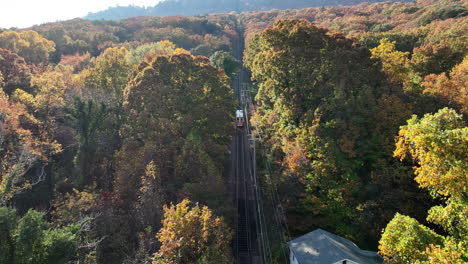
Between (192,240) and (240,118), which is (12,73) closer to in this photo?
(240,118)

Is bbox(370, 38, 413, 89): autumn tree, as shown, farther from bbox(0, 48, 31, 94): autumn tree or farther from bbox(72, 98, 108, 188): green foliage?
bbox(0, 48, 31, 94): autumn tree

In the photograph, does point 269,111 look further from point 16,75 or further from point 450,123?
point 16,75

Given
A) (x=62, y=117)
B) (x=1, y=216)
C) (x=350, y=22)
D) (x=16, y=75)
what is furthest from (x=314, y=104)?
(x=350, y=22)

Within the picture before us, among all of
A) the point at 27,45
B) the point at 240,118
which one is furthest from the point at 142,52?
the point at 240,118

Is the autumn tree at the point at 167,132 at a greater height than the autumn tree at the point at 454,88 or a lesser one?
lesser

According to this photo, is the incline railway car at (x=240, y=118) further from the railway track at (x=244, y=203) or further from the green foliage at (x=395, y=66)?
the green foliage at (x=395, y=66)

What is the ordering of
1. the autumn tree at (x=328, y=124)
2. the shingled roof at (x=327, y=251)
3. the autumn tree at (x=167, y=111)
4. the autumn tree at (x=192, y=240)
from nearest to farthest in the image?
the autumn tree at (x=192, y=240), the shingled roof at (x=327, y=251), the autumn tree at (x=328, y=124), the autumn tree at (x=167, y=111)

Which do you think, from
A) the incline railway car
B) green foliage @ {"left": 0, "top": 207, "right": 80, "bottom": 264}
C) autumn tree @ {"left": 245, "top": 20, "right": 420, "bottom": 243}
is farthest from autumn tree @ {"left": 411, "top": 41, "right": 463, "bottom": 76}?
green foliage @ {"left": 0, "top": 207, "right": 80, "bottom": 264}

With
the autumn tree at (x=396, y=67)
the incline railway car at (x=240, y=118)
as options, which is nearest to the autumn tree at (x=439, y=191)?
the autumn tree at (x=396, y=67)
